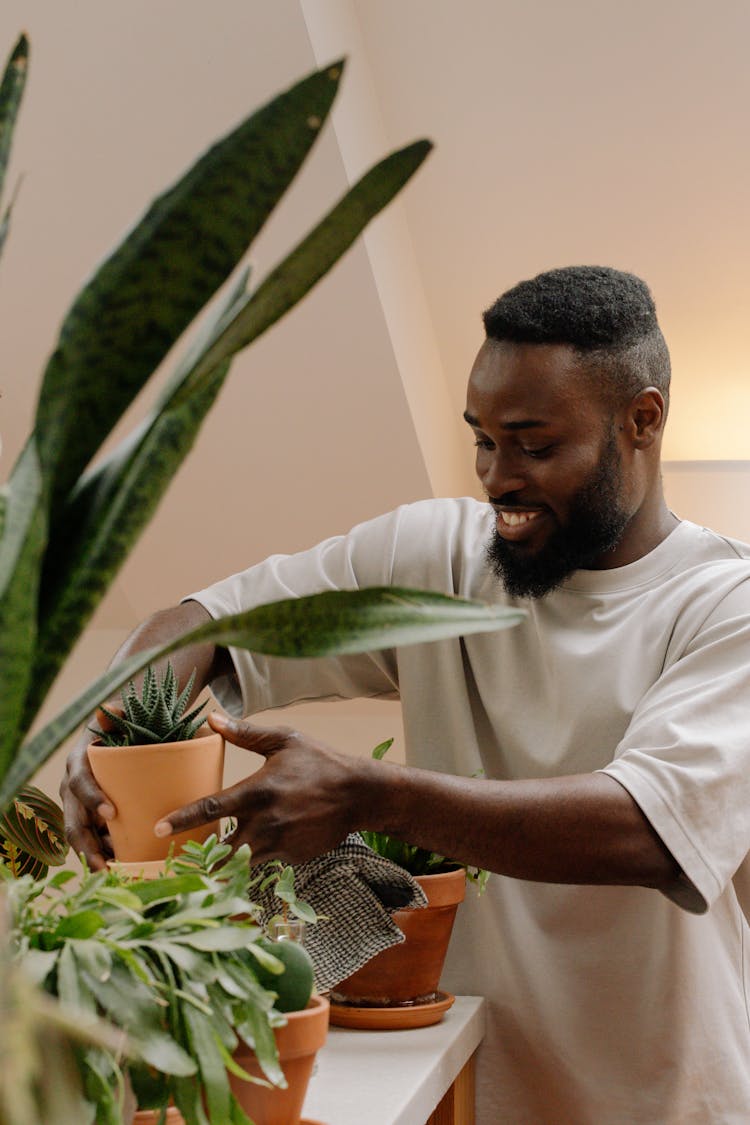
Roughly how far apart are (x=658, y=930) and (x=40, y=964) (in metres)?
0.97

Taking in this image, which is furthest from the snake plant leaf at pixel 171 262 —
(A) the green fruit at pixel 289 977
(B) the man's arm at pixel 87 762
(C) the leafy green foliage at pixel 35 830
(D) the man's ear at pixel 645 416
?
(C) the leafy green foliage at pixel 35 830

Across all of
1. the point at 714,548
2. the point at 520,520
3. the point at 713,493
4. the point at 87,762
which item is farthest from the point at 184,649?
the point at 713,493

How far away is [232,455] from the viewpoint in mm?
3053

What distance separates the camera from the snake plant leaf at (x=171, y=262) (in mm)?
481

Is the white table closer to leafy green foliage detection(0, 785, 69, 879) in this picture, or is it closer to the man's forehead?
the man's forehead

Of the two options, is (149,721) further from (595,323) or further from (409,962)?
(595,323)

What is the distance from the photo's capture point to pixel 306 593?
1587mm

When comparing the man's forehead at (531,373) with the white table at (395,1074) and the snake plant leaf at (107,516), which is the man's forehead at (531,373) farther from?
the snake plant leaf at (107,516)

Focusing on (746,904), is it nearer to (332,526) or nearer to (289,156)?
(289,156)

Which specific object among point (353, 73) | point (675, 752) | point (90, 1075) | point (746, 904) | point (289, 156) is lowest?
point (746, 904)

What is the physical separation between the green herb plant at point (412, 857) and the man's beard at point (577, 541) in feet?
1.29

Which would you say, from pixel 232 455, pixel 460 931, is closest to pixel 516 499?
pixel 460 931

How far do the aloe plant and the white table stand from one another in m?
0.55

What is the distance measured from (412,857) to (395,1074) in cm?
25
